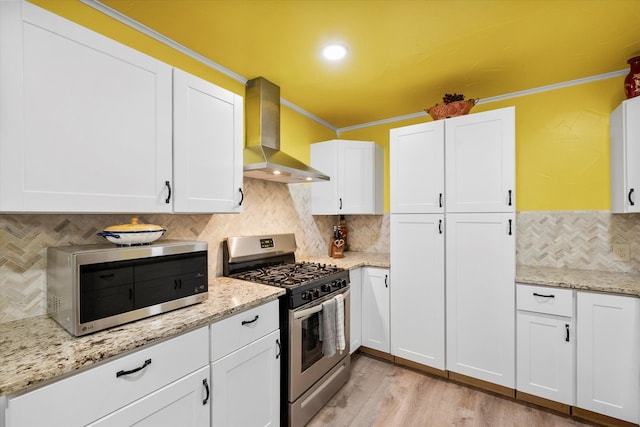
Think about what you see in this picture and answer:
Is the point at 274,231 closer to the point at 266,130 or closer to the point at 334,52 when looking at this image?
the point at 266,130

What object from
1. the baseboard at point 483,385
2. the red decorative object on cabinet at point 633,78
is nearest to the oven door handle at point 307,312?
the baseboard at point 483,385

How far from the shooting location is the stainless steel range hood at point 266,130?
88.8 inches

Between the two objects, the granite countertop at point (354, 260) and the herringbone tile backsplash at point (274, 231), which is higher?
the herringbone tile backsplash at point (274, 231)

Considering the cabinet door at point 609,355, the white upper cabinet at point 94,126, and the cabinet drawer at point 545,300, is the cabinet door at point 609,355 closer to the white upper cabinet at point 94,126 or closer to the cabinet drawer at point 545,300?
the cabinet drawer at point 545,300

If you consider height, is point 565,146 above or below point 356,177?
above

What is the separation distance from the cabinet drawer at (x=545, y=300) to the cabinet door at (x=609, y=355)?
6cm

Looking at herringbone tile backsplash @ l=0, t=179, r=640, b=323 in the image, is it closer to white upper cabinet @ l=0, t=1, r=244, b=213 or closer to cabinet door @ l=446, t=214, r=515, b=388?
white upper cabinet @ l=0, t=1, r=244, b=213

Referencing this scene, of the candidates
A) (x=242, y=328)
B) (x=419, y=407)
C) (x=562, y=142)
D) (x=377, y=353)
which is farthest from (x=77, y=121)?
(x=562, y=142)

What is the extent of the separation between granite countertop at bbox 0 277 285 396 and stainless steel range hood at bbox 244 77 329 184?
43.3 inches

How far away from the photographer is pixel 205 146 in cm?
172

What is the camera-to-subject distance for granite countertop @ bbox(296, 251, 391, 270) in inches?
108

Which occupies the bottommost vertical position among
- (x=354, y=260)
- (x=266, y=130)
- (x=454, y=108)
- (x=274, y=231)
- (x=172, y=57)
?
(x=354, y=260)

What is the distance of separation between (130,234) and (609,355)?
116 inches

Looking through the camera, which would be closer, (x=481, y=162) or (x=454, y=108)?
(x=481, y=162)
